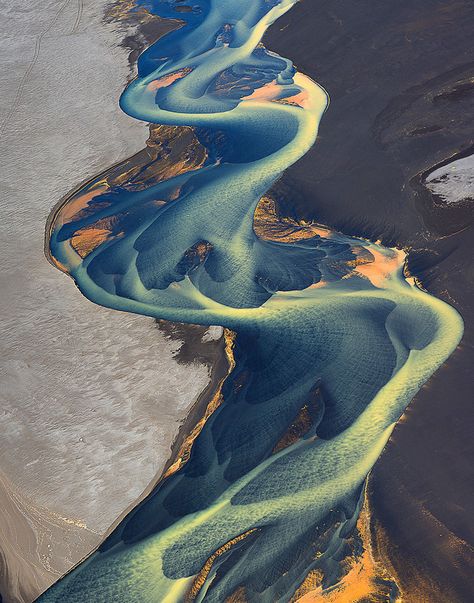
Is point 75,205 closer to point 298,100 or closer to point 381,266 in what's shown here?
point 298,100

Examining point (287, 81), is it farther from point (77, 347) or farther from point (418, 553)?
point (418, 553)

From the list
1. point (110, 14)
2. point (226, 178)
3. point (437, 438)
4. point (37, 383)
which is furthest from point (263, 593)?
point (110, 14)

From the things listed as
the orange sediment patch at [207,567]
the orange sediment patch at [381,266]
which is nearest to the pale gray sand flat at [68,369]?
the orange sediment patch at [207,567]

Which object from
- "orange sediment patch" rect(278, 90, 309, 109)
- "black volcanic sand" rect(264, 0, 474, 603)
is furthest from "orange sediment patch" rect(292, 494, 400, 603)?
"orange sediment patch" rect(278, 90, 309, 109)

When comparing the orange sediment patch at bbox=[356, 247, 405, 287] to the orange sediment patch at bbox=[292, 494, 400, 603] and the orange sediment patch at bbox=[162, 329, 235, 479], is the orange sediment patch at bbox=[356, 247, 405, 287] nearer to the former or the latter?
the orange sediment patch at bbox=[162, 329, 235, 479]

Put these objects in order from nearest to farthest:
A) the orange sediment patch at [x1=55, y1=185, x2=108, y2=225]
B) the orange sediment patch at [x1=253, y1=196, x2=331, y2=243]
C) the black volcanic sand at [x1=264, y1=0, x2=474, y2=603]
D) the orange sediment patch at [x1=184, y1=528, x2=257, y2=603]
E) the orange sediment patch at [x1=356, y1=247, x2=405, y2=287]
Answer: the orange sediment patch at [x1=184, y1=528, x2=257, y2=603]
the black volcanic sand at [x1=264, y1=0, x2=474, y2=603]
the orange sediment patch at [x1=356, y1=247, x2=405, y2=287]
the orange sediment patch at [x1=253, y1=196, x2=331, y2=243]
the orange sediment patch at [x1=55, y1=185, x2=108, y2=225]

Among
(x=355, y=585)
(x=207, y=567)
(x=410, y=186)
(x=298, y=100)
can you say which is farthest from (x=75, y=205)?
(x=355, y=585)
